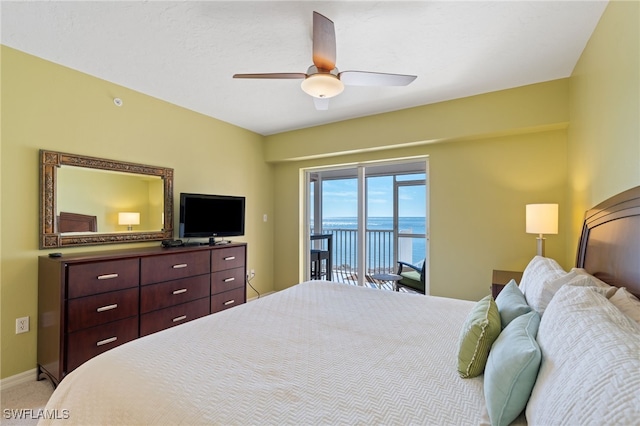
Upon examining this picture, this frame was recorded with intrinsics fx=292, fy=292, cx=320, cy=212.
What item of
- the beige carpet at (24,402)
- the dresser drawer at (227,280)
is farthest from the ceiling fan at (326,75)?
the beige carpet at (24,402)

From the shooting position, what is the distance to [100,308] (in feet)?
7.51

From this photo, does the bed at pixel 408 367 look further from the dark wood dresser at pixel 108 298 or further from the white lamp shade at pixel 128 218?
the white lamp shade at pixel 128 218

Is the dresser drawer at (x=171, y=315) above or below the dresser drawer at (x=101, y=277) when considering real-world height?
below

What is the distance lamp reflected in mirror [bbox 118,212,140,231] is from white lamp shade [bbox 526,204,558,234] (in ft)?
12.5

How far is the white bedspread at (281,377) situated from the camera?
36.7 inches

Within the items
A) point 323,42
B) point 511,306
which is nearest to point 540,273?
point 511,306

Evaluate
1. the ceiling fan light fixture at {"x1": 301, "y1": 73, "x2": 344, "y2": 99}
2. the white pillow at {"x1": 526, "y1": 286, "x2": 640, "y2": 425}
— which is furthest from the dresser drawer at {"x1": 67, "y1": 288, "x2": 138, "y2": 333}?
the white pillow at {"x1": 526, "y1": 286, "x2": 640, "y2": 425}

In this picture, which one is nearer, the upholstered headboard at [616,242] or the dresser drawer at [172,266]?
the upholstered headboard at [616,242]

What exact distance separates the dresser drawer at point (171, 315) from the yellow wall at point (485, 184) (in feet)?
8.57

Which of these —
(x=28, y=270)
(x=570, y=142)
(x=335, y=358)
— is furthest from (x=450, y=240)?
(x=28, y=270)

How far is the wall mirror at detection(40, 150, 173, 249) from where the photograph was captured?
2438 mm

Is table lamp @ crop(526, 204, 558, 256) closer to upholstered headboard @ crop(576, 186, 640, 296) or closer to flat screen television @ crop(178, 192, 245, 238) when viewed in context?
upholstered headboard @ crop(576, 186, 640, 296)

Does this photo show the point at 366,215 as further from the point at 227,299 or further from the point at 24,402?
the point at 24,402

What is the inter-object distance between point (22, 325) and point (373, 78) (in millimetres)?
3288
